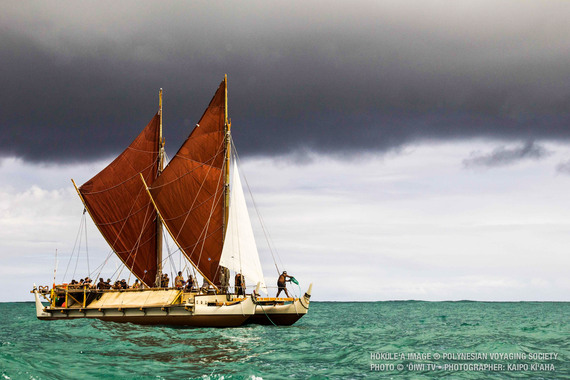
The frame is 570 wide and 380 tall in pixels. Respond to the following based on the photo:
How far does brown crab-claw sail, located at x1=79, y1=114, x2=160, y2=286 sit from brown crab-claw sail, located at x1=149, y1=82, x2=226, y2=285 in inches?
248

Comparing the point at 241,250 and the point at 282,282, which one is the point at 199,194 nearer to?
the point at 241,250

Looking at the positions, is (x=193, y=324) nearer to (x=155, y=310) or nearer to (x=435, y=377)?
(x=155, y=310)

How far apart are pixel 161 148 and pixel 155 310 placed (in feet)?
63.5

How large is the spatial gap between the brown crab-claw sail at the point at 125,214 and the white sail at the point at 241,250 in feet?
43.3

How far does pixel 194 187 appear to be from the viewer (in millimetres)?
48219

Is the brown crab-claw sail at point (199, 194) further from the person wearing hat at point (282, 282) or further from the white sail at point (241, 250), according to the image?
the person wearing hat at point (282, 282)

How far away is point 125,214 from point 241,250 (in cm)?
1596

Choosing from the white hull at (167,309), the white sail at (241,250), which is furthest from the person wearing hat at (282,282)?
the white hull at (167,309)

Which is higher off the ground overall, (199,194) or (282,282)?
(199,194)

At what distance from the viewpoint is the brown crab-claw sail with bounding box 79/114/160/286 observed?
54.1m

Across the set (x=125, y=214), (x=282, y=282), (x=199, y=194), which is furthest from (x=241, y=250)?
(x=125, y=214)

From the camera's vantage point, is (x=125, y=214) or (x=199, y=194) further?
(x=125, y=214)

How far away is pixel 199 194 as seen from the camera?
48.1 meters

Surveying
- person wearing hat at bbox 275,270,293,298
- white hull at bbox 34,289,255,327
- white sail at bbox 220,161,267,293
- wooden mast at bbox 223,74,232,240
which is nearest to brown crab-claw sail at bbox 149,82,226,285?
wooden mast at bbox 223,74,232,240
